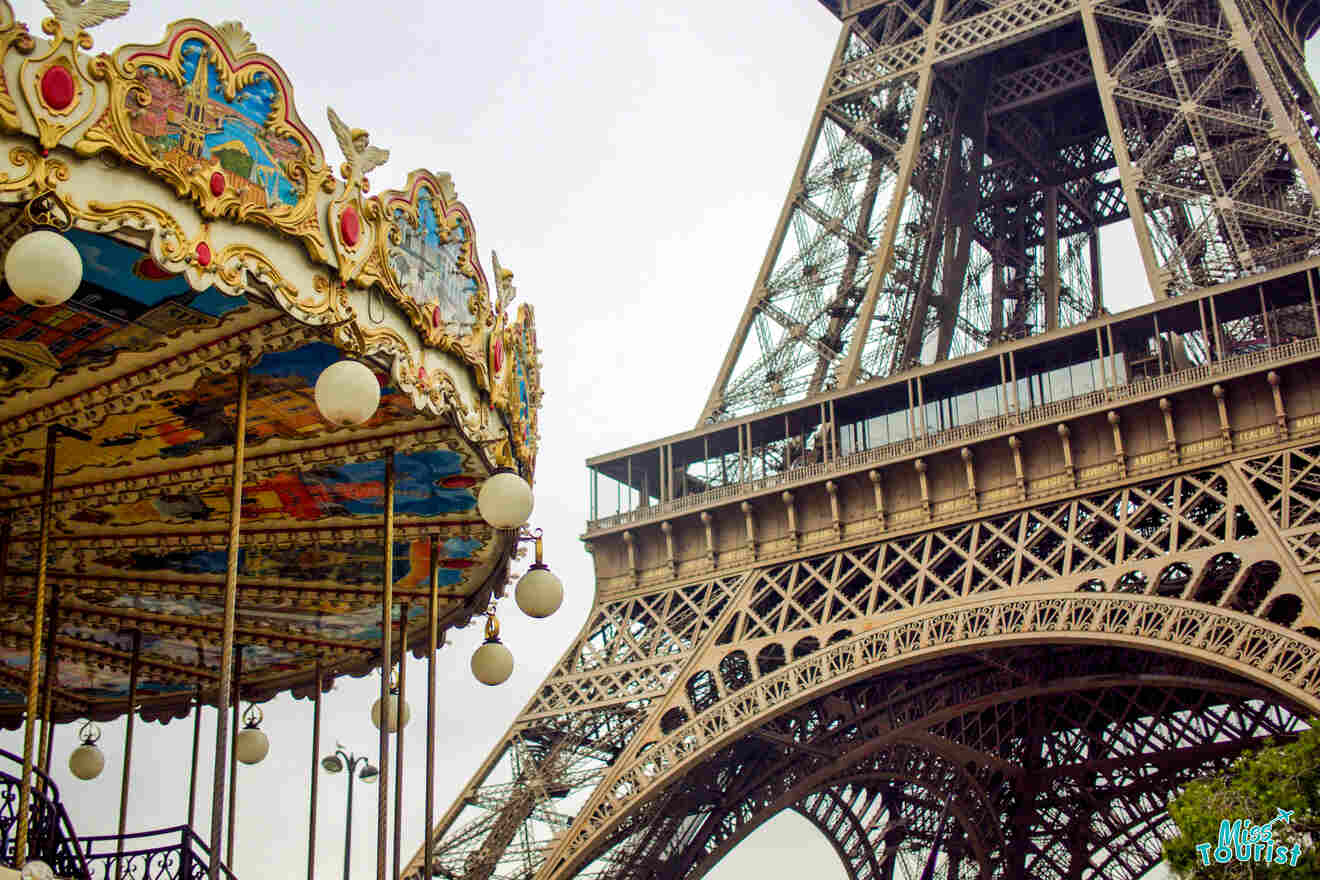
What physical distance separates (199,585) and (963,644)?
38.6ft

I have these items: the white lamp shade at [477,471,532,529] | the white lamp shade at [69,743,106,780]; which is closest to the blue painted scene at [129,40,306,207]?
the white lamp shade at [477,471,532,529]

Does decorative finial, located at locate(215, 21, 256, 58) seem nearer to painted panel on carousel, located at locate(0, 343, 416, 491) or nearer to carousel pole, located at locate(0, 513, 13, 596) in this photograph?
painted panel on carousel, located at locate(0, 343, 416, 491)

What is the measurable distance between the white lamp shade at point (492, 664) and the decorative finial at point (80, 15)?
5.87m

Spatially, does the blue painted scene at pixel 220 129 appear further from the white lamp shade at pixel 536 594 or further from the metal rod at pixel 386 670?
the white lamp shade at pixel 536 594

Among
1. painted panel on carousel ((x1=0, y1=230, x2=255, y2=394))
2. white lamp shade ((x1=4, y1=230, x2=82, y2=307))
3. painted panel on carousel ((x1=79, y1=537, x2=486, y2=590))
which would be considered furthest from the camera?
painted panel on carousel ((x1=79, y1=537, x2=486, y2=590))

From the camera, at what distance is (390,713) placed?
47.5ft

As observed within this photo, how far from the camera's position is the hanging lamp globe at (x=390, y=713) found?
37.6 feet

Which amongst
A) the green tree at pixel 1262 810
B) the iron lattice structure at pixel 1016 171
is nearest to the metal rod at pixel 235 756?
the green tree at pixel 1262 810

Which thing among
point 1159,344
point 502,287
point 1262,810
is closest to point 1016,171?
point 1159,344

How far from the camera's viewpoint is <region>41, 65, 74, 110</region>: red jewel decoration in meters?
8.27

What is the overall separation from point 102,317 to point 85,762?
25.6 feet

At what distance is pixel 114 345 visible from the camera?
1048cm

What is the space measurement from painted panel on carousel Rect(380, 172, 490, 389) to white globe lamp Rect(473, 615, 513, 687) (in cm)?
240

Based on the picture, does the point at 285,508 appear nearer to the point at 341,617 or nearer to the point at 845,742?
the point at 341,617
